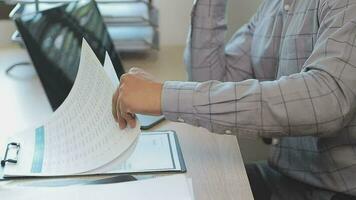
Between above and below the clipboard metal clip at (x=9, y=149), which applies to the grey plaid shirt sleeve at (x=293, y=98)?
above

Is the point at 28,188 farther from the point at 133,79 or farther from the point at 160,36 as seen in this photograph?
the point at 160,36

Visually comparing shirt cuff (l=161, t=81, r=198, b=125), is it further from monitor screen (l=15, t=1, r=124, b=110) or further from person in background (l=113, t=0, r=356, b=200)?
monitor screen (l=15, t=1, r=124, b=110)

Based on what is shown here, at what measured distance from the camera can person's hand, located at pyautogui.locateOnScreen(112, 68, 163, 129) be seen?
857mm

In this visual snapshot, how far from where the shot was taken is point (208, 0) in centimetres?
126

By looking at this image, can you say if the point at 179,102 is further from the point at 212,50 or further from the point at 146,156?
the point at 212,50

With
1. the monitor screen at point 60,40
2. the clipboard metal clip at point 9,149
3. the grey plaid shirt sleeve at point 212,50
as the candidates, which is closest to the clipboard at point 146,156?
the clipboard metal clip at point 9,149

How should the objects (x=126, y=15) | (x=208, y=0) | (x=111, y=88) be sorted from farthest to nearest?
(x=126, y=15) < (x=208, y=0) < (x=111, y=88)

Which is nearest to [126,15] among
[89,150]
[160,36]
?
[160,36]

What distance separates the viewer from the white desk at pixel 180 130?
2.80ft

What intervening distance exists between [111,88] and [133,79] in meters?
0.05

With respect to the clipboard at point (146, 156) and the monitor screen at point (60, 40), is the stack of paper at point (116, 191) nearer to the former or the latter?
the clipboard at point (146, 156)

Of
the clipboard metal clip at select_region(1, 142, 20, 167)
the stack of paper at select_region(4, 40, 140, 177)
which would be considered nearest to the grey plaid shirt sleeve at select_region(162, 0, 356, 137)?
the stack of paper at select_region(4, 40, 140, 177)

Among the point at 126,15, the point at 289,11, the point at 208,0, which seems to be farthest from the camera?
the point at 126,15

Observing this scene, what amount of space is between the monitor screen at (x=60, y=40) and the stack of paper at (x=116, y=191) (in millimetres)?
348
